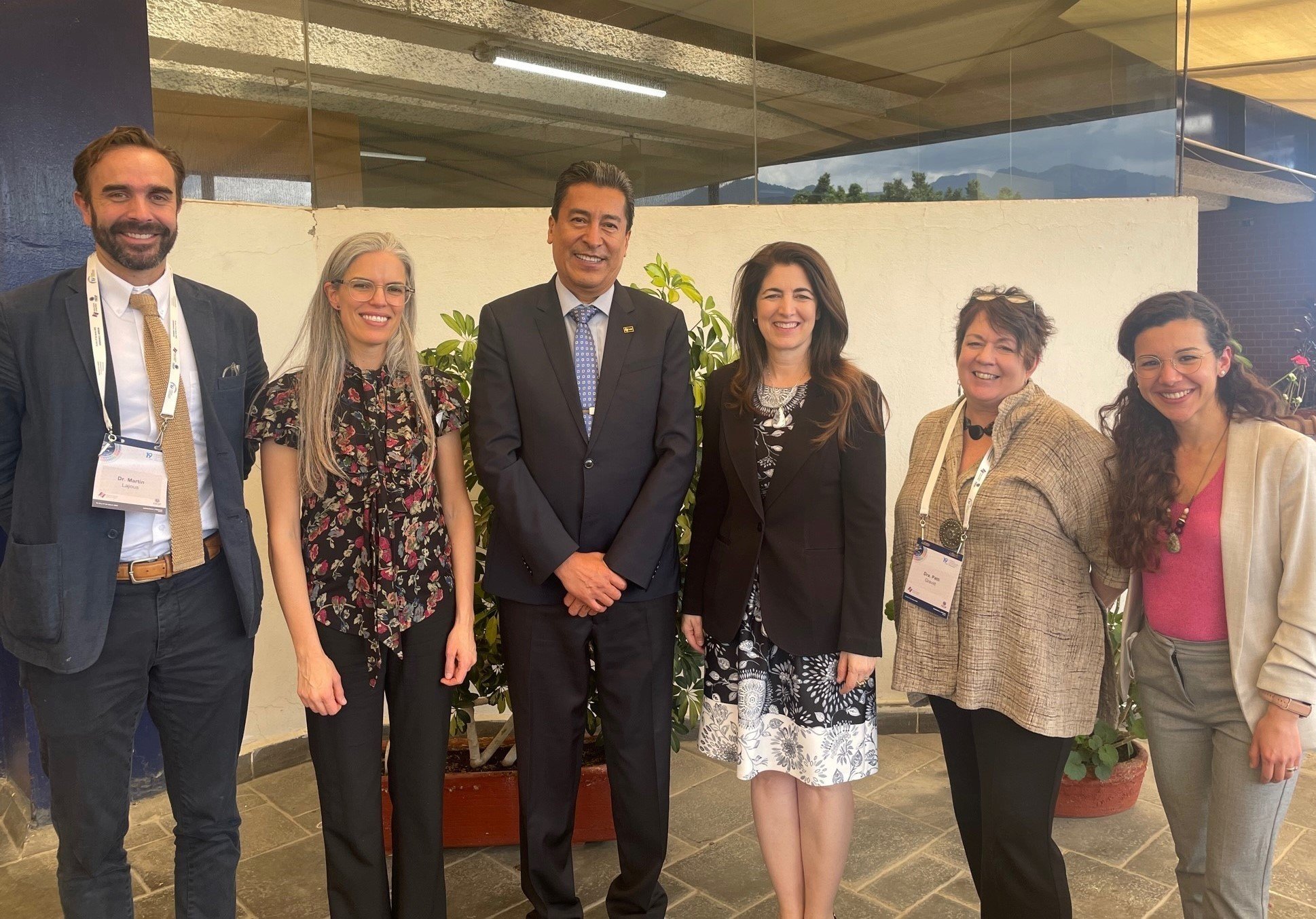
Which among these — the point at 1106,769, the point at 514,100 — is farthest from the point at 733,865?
the point at 514,100

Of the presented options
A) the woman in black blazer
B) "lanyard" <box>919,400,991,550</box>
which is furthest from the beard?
"lanyard" <box>919,400,991,550</box>

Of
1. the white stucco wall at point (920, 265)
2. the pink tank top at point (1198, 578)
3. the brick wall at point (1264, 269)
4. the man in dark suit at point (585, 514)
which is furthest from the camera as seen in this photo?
the brick wall at point (1264, 269)

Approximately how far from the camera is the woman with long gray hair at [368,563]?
2.17 meters

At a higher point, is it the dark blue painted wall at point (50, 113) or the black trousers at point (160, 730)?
the dark blue painted wall at point (50, 113)

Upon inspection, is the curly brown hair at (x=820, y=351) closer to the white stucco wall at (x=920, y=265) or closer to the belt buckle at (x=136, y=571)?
the belt buckle at (x=136, y=571)

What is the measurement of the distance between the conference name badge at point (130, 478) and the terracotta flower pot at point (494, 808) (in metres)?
1.51

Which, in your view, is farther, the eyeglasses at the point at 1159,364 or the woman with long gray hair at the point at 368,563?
the woman with long gray hair at the point at 368,563

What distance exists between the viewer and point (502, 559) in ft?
7.97

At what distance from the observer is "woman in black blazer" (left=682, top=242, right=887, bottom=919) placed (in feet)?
7.39

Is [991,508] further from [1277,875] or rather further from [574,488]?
[1277,875]

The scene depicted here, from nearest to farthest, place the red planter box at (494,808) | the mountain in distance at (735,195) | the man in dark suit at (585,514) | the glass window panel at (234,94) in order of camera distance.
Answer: the man in dark suit at (585,514) → the red planter box at (494,808) → the glass window panel at (234,94) → the mountain in distance at (735,195)

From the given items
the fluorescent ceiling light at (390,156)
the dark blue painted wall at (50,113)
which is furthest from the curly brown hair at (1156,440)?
the dark blue painted wall at (50,113)

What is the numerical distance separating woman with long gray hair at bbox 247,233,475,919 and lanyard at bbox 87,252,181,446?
18 cm

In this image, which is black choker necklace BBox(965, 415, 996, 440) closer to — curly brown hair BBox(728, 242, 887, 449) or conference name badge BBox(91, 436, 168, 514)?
curly brown hair BBox(728, 242, 887, 449)
